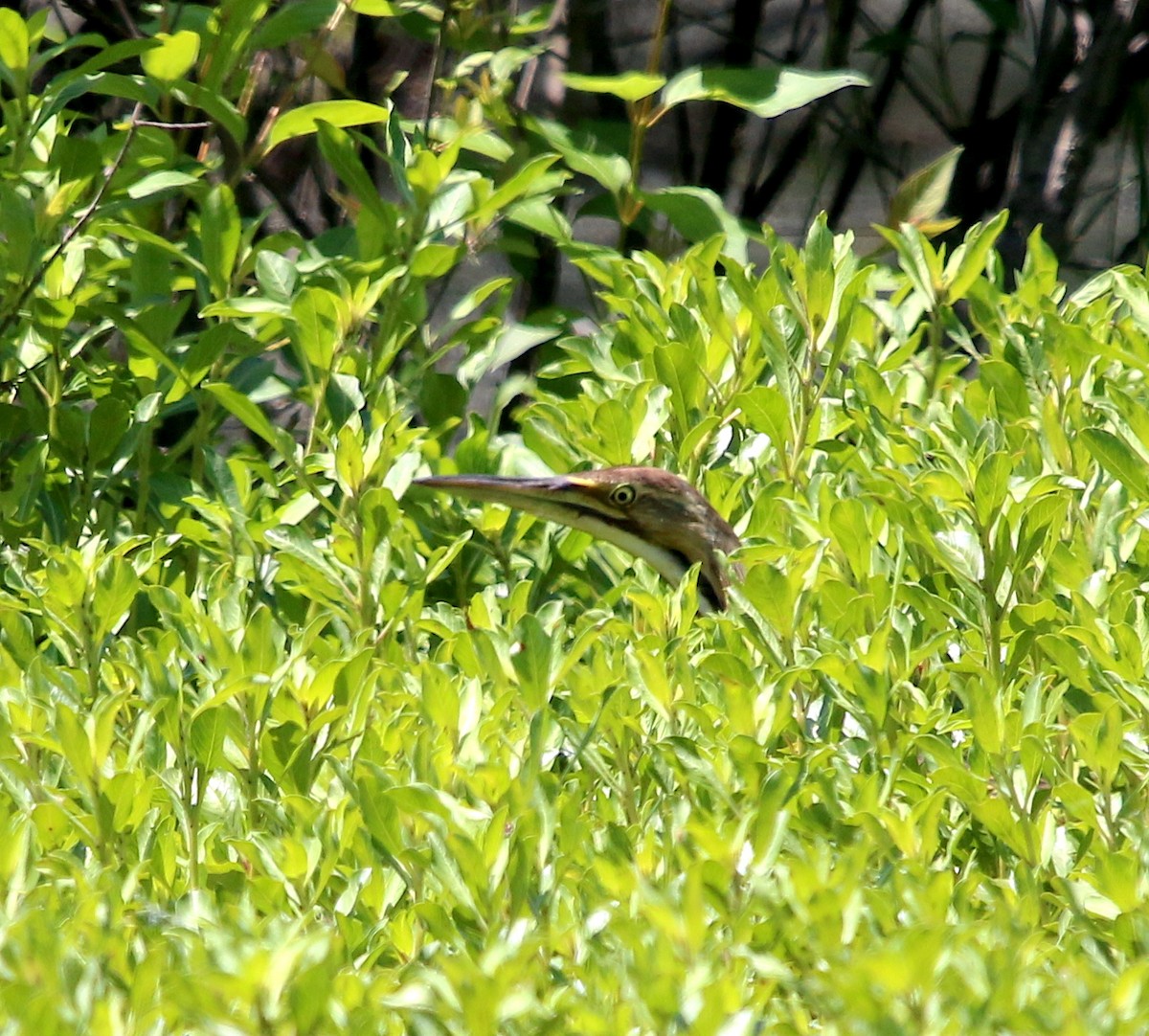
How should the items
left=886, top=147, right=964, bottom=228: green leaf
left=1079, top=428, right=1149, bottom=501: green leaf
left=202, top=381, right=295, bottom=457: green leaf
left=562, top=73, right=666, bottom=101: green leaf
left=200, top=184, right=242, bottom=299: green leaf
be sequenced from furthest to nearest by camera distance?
1. left=886, top=147, right=964, bottom=228: green leaf
2. left=562, top=73, right=666, bottom=101: green leaf
3. left=200, top=184, right=242, bottom=299: green leaf
4. left=202, top=381, right=295, bottom=457: green leaf
5. left=1079, top=428, right=1149, bottom=501: green leaf

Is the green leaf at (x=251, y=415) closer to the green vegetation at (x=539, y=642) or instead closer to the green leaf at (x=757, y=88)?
the green vegetation at (x=539, y=642)

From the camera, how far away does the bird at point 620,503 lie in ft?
9.96

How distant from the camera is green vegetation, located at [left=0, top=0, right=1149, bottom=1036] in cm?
155

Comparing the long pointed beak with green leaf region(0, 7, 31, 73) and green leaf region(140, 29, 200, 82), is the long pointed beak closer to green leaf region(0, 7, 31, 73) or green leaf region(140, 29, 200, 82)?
green leaf region(140, 29, 200, 82)

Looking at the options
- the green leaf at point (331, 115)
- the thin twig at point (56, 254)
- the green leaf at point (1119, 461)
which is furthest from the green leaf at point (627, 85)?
the green leaf at point (1119, 461)

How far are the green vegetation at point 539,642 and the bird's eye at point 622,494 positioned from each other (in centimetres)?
7

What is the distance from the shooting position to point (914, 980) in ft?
4.55

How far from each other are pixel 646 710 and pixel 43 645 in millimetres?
1038

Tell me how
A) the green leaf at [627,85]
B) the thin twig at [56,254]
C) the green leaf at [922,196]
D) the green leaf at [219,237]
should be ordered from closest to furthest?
the thin twig at [56,254] → the green leaf at [219,237] → the green leaf at [627,85] → the green leaf at [922,196]

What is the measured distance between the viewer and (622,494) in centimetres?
311

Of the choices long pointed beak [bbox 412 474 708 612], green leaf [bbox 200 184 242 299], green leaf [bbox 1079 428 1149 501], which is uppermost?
green leaf [bbox 1079 428 1149 501]

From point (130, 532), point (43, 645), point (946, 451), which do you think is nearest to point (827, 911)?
point (946, 451)

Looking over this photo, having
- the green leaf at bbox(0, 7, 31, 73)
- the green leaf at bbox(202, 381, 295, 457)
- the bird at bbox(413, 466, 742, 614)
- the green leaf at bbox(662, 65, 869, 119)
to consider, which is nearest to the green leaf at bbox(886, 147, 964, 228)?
the green leaf at bbox(662, 65, 869, 119)

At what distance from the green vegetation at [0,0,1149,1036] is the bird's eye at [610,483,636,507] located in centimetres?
7
